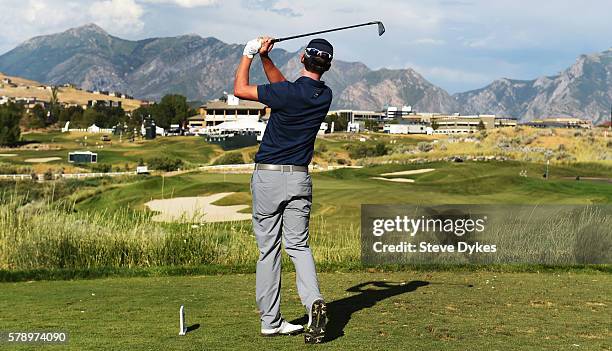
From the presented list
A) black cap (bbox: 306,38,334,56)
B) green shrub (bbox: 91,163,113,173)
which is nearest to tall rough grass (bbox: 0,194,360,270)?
black cap (bbox: 306,38,334,56)

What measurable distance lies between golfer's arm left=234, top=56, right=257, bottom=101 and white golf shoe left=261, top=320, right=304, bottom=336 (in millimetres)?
1736

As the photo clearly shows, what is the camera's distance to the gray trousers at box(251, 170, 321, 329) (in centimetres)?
593

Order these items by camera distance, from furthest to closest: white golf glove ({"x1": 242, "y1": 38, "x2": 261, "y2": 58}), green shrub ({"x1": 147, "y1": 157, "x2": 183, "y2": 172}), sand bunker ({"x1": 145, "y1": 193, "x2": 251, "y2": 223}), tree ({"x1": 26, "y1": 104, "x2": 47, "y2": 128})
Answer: tree ({"x1": 26, "y1": 104, "x2": 47, "y2": 128}), green shrub ({"x1": 147, "y1": 157, "x2": 183, "y2": 172}), sand bunker ({"x1": 145, "y1": 193, "x2": 251, "y2": 223}), white golf glove ({"x1": 242, "y1": 38, "x2": 261, "y2": 58})

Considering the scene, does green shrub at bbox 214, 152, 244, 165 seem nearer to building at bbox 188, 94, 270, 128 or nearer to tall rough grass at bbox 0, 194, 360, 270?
tall rough grass at bbox 0, 194, 360, 270

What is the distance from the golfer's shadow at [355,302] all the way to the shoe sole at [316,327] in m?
0.14

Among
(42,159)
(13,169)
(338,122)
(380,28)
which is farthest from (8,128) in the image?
(380,28)

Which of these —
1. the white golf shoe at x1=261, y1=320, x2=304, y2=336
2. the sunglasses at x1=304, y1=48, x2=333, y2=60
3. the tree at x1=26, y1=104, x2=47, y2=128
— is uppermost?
the tree at x1=26, y1=104, x2=47, y2=128

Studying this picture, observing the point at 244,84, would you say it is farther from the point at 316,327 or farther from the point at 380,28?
the point at 380,28

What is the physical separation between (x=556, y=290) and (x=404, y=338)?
11.0ft

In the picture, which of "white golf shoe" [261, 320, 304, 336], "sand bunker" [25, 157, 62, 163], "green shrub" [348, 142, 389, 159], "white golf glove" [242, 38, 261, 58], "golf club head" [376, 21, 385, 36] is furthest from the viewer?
"green shrub" [348, 142, 389, 159]

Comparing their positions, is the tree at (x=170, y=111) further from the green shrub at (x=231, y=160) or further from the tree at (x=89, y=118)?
the green shrub at (x=231, y=160)

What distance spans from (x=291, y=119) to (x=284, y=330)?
1.60 metres

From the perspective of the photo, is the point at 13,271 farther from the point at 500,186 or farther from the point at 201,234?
the point at 500,186

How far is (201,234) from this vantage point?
13.0m
